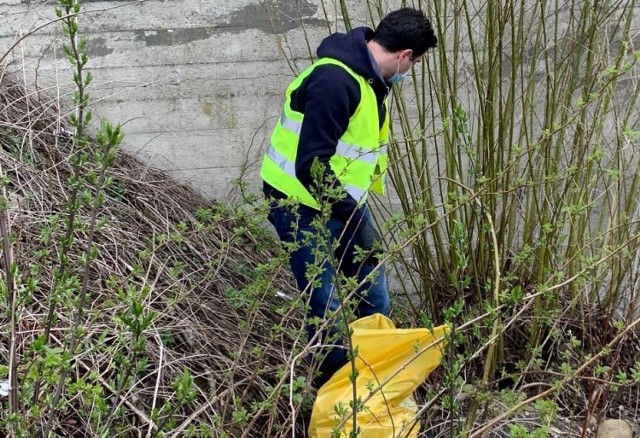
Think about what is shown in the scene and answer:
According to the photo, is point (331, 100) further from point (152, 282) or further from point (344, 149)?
point (152, 282)

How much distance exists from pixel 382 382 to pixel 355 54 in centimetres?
123

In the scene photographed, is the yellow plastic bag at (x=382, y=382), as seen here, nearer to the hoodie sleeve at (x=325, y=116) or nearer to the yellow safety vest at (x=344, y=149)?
the hoodie sleeve at (x=325, y=116)

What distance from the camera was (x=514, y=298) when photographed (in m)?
1.83

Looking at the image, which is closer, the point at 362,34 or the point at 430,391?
the point at 430,391

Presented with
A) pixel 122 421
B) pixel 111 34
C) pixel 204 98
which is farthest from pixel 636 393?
pixel 111 34

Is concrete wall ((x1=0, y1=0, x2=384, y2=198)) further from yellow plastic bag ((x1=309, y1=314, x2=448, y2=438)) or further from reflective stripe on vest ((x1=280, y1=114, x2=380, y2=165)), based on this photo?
yellow plastic bag ((x1=309, y1=314, x2=448, y2=438))

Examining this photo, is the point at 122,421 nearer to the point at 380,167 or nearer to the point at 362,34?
the point at 380,167

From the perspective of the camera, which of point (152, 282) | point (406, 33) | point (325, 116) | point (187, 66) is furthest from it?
point (187, 66)

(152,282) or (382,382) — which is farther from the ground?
(152,282)

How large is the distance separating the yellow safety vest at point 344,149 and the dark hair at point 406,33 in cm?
18

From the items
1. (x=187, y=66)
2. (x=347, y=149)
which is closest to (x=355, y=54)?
(x=347, y=149)

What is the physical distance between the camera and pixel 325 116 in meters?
2.74

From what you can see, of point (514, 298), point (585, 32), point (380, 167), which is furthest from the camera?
point (585, 32)

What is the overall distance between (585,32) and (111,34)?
8.17ft
